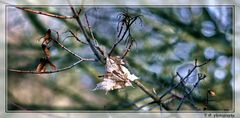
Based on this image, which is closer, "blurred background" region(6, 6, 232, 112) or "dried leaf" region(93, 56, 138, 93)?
"dried leaf" region(93, 56, 138, 93)

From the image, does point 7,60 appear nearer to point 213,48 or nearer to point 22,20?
Result: point 22,20

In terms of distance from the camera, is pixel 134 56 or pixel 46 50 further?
pixel 134 56

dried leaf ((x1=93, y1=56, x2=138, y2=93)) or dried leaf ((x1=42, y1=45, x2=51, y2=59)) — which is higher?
dried leaf ((x1=42, y1=45, x2=51, y2=59))

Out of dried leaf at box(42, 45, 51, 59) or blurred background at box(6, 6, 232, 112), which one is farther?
blurred background at box(6, 6, 232, 112)

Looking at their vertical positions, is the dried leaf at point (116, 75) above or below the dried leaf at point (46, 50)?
below

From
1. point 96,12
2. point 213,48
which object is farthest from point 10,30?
point 213,48

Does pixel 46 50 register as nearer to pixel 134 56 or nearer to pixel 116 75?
pixel 116 75

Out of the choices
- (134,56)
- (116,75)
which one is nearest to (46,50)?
(116,75)

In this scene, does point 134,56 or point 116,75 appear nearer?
point 116,75
